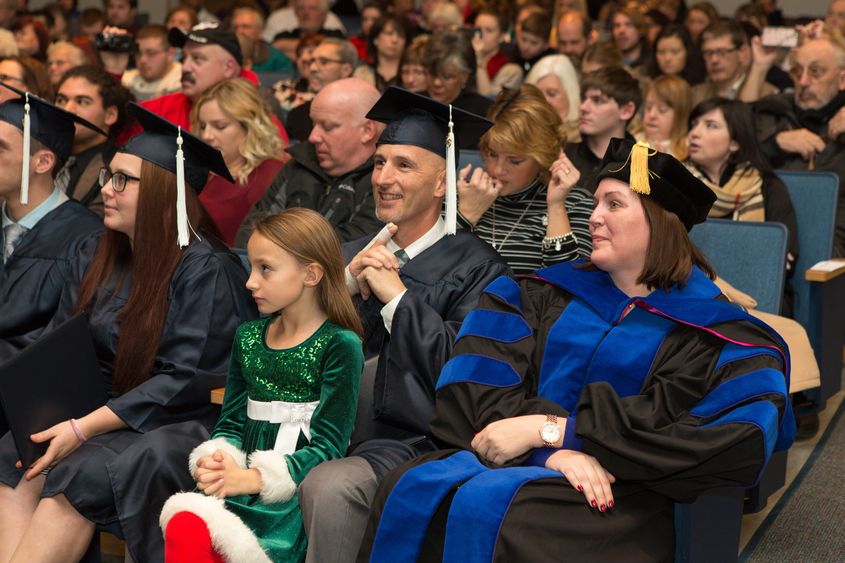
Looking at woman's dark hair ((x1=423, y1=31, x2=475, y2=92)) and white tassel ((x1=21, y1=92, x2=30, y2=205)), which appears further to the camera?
woman's dark hair ((x1=423, y1=31, x2=475, y2=92))

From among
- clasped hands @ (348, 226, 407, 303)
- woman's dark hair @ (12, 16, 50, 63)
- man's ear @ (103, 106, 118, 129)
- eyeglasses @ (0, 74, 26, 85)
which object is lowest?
woman's dark hair @ (12, 16, 50, 63)

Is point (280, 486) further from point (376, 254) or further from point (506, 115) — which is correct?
point (506, 115)

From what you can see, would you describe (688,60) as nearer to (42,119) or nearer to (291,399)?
(42,119)

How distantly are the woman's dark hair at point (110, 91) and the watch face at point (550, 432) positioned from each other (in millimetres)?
3139

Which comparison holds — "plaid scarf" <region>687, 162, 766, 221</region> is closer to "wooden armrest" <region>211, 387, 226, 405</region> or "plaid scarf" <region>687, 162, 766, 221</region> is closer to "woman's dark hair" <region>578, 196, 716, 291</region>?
"woman's dark hair" <region>578, 196, 716, 291</region>

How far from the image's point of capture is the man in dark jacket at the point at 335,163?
4.46 m

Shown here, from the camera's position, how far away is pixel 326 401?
2904 mm

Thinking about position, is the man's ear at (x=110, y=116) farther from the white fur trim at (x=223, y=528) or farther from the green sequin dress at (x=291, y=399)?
the white fur trim at (x=223, y=528)

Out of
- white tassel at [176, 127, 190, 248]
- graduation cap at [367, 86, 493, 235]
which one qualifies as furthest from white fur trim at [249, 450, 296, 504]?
graduation cap at [367, 86, 493, 235]

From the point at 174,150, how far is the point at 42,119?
802mm

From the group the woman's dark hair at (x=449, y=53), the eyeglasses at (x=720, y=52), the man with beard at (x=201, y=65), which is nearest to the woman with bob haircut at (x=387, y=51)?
the woman's dark hair at (x=449, y=53)

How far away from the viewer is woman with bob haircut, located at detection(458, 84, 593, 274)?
3.78 metres

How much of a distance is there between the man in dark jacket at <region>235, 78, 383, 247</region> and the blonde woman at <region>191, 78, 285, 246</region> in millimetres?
300

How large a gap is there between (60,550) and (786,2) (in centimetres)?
1117
